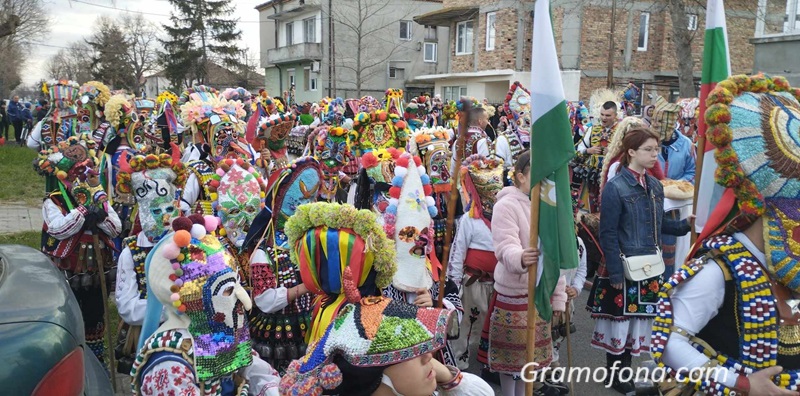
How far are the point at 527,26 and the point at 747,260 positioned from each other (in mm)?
28737

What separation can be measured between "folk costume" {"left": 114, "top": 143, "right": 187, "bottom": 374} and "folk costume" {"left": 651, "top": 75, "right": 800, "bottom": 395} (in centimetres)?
298

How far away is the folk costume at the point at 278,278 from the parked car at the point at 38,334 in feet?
4.50

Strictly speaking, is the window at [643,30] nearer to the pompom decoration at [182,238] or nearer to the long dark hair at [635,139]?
the long dark hair at [635,139]

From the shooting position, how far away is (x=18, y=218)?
11602mm

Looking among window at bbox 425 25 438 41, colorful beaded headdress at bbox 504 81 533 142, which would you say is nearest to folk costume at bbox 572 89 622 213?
colorful beaded headdress at bbox 504 81 533 142

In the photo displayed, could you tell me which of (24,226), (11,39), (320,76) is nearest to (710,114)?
(24,226)

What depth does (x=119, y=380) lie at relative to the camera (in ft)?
16.8

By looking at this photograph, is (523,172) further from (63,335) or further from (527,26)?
(527,26)

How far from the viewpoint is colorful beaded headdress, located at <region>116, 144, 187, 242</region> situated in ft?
13.7

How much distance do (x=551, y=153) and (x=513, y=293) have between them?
1391 mm

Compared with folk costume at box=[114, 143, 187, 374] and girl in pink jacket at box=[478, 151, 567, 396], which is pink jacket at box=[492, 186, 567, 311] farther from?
folk costume at box=[114, 143, 187, 374]

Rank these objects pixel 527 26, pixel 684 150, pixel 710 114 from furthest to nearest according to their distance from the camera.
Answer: pixel 527 26, pixel 684 150, pixel 710 114

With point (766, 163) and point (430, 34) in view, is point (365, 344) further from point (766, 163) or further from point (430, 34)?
point (430, 34)

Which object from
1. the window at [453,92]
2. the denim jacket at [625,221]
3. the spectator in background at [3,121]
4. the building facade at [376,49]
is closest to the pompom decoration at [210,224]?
the denim jacket at [625,221]
